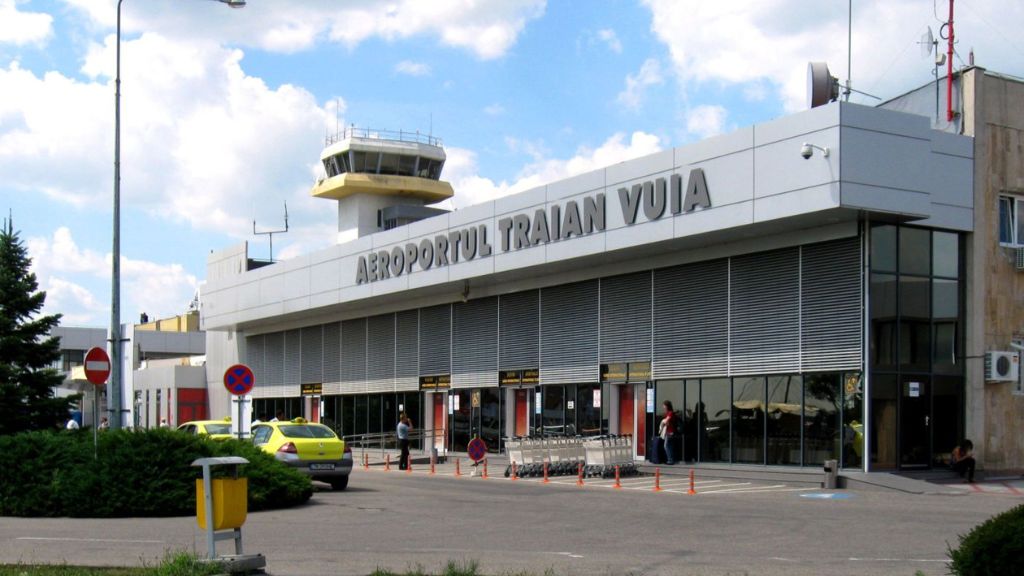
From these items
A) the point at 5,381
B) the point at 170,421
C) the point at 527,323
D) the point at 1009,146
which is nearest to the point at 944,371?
the point at 1009,146

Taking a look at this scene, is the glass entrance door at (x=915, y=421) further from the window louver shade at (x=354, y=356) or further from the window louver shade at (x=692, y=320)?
the window louver shade at (x=354, y=356)

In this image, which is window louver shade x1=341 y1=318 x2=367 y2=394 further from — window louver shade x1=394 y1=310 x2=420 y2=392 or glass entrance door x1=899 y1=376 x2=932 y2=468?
glass entrance door x1=899 y1=376 x2=932 y2=468

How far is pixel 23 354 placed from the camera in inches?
1182

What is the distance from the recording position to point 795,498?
22.9 meters

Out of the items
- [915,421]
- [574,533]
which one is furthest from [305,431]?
[915,421]

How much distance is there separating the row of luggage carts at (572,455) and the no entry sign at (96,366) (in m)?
12.3

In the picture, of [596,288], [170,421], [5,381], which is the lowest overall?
[170,421]

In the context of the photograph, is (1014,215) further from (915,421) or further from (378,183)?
(378,183)

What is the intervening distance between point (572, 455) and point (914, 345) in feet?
30.9

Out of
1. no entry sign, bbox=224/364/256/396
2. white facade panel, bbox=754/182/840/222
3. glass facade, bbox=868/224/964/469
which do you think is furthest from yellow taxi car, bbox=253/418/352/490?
glass facade, bbox=868/224/964/469

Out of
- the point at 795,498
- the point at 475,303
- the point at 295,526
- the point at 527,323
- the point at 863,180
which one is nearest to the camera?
the point at 295,526

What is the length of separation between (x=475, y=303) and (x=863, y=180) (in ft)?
60.2

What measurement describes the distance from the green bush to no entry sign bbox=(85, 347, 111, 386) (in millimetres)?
15918

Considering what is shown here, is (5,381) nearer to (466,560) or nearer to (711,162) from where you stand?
(711,162)
